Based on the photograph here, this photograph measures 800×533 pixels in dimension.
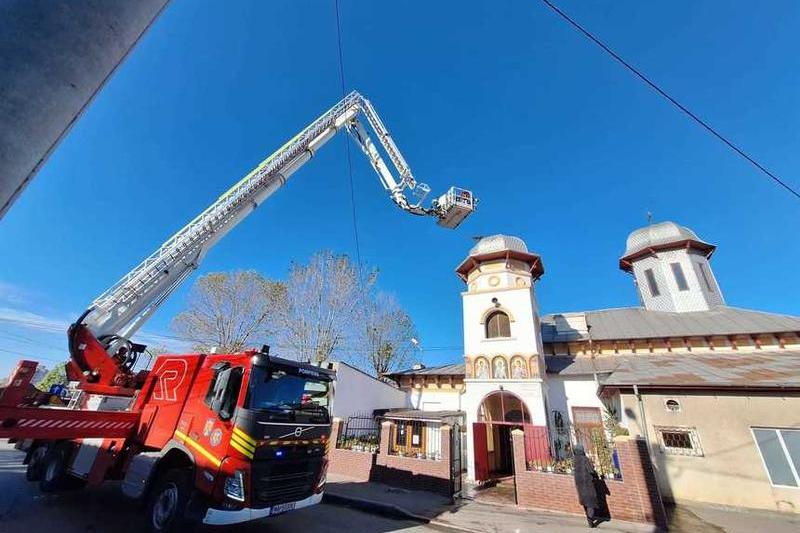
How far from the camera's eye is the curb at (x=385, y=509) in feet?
28.4

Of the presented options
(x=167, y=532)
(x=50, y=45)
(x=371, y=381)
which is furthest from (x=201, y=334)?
(x=50, y=45)

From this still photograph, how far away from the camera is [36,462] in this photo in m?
9.18

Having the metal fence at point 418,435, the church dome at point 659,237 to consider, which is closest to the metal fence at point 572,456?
the metal fence at point 418,435

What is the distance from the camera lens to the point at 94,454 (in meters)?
7.79

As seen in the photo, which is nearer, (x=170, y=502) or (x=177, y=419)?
(x=170, y=502)

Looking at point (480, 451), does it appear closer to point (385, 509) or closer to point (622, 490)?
point (622, 490)

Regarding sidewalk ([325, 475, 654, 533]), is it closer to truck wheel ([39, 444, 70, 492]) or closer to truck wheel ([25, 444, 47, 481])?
truck wheel ([39, 444, 70, 492])

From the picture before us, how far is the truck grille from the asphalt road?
47.0 inches

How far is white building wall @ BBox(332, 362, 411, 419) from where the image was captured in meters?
16.1

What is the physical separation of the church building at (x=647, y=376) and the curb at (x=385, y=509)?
13.6 ft

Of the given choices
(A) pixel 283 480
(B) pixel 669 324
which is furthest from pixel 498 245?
(A) pixel 283 480

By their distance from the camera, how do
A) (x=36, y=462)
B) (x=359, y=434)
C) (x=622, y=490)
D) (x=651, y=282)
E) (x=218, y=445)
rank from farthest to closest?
(x=651, y=282) < (x=359, y=434) < (x=622, y=490) < (x=36, y=462) < (x=218, y=445)

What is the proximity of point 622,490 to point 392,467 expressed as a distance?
296 inches

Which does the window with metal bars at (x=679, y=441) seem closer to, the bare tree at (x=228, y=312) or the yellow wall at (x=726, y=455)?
the yellow wall at (x=726, y=455)
